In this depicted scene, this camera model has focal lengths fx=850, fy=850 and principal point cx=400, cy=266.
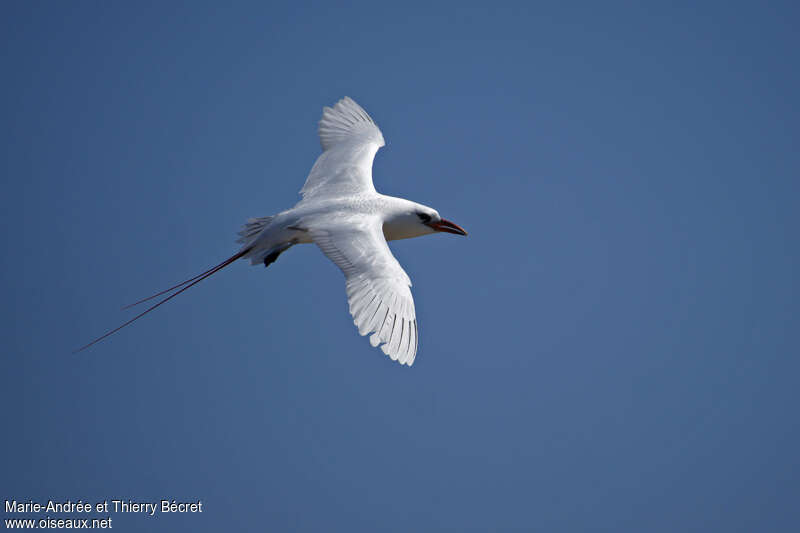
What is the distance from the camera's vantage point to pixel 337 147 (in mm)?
16031

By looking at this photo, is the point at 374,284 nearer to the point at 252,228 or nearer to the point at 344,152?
the point at 252,228

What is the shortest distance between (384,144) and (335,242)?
471 cm

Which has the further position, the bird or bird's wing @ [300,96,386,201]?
bird's wing @ [300,96,386,201]

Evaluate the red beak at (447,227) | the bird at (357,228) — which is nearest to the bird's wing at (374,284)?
the bird at (357,228)

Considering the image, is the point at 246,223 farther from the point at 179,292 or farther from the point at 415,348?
the point at 415,348

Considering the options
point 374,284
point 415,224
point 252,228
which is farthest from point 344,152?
point 374,284

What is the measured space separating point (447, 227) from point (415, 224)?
34.9 inches

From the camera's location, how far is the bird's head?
13789 mm

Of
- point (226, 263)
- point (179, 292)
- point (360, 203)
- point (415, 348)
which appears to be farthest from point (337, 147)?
point (415, 348)

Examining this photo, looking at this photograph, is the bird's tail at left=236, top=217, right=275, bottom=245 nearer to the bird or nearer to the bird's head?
the bird

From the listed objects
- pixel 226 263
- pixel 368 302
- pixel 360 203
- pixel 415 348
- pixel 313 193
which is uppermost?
pixel 313 193

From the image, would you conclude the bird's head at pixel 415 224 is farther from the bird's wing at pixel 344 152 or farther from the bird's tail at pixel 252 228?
the bird's tail at pixel 252 228

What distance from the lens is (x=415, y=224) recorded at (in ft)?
46.3

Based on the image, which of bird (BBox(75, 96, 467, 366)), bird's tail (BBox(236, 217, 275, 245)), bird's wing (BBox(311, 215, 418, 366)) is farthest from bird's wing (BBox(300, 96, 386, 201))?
bird's wing (BBox(311, 215, 418, 366))
